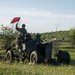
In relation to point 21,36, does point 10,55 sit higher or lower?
lower

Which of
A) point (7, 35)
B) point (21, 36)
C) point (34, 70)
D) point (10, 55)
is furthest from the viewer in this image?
point (7, 35)

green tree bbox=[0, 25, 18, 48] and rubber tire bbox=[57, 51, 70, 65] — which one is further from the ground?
green tree bbox=[0, 25, 18, 48]

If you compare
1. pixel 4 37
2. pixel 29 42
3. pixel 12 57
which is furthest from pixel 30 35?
pixel 4 37

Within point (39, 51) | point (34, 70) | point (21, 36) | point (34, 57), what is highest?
point (21, 36)

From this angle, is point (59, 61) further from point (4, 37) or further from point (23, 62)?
point (4, 37)

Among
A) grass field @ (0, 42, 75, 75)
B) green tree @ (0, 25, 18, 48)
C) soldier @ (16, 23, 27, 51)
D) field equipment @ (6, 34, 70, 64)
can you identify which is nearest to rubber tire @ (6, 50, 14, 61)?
field equipment @ (6, 34, 70, 64)

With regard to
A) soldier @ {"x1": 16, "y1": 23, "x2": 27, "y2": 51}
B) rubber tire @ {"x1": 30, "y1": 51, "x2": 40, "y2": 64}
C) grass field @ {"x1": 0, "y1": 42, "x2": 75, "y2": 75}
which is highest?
soldier @ {"x1": 16, "y1": 23, "x2": 27, "y2": 51}

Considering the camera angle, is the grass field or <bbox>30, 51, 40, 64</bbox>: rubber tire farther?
<bbox>30, 51, 40, 64</bbox>: rubber tire

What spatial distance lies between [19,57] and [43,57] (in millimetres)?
1921

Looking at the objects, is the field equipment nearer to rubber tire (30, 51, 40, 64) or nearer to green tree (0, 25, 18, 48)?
rubber tire (30, 51, 40, 64)

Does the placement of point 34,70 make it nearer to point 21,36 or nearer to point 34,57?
point 34,57

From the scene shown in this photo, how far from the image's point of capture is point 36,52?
64.6ft

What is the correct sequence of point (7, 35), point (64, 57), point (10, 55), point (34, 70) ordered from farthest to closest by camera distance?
point (7, 35), point (10, 55), point (64, 57), point (34, 70)

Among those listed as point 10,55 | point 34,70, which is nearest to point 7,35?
point 10,55
